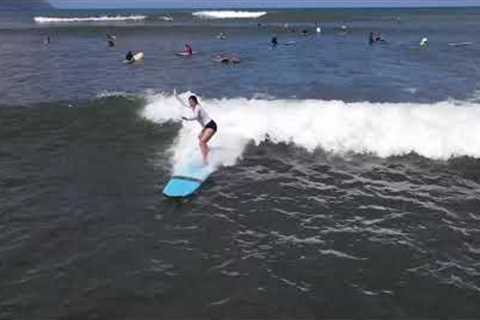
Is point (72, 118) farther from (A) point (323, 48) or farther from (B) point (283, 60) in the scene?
(A) point (323, 48)

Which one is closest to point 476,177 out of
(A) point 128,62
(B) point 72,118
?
(B) point 72,118

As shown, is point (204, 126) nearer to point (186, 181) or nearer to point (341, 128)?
point (186, 181)

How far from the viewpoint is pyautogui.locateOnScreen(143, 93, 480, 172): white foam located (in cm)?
1636

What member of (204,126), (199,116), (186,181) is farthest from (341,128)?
(186,181)

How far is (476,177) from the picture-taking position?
14.3 metres

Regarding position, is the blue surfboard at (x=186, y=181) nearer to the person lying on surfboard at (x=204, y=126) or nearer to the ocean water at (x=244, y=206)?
the ocean water at (x=244, y=206)

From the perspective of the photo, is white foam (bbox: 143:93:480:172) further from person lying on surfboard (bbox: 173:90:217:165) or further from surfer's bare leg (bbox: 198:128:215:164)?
person lying on surfboard (bbox: 173:90:217:165)

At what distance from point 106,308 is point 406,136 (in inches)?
465

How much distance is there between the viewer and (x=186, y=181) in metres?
13.6

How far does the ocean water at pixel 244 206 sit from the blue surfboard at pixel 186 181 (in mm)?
268

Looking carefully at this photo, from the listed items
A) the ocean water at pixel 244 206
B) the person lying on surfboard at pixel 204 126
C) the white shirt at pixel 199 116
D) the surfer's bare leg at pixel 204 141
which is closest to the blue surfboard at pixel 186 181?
the ocean water at pixel 244 206

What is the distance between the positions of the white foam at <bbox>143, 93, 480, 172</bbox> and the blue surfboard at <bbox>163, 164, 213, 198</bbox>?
98 centimetres

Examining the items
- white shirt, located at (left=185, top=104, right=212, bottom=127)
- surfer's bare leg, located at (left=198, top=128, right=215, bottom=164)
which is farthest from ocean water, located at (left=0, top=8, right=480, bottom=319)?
white shirt, located at (left=185, top=104, right=212, bottom=127)

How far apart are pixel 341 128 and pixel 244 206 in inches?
252
